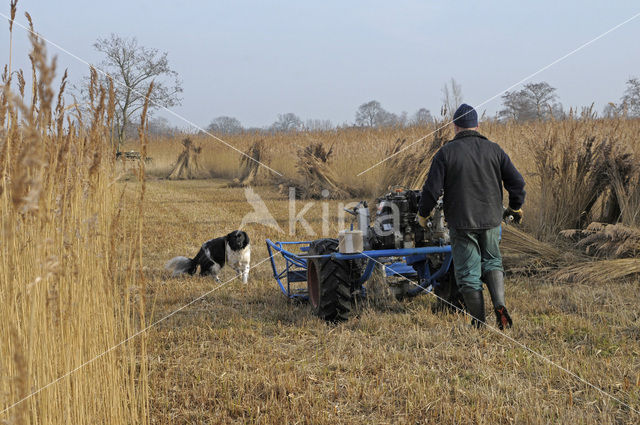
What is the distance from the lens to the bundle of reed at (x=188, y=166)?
25.3 metres

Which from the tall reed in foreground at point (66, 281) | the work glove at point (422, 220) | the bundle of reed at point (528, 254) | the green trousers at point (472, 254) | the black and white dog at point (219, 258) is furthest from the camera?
the black and white dog at point (219, 258)

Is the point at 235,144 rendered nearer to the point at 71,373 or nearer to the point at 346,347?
the point at 346,347

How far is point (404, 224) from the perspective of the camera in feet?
16.3

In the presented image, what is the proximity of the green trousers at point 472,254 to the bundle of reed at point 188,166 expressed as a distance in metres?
21.8

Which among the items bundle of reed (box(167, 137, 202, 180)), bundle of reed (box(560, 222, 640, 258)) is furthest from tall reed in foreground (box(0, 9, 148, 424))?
bundle of reed (box(167, 137, 202, 180))

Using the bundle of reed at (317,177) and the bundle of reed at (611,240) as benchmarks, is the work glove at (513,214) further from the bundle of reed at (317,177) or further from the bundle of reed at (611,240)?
the bundle of reed at (317,177)

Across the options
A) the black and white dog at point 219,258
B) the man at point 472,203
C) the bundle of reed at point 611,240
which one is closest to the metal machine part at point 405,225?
the man at point 472,203

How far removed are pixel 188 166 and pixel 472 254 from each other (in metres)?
22.2

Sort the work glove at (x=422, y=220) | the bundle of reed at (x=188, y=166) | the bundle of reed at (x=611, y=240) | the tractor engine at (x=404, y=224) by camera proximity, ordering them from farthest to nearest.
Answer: the bundle of reed at (x=188, y=166), the bundle of reed at (x=611, y=240), the tractor engine at (x=404, y=224), the work glove at (x=422, y=220)

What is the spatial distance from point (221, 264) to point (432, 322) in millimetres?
3358

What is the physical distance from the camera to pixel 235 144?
2445cm

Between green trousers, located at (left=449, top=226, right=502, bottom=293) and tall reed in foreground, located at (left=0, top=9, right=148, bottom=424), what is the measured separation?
281cm

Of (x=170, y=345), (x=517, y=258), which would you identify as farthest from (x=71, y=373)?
(x=517, y=258)

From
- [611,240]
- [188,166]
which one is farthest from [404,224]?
[188,166]
